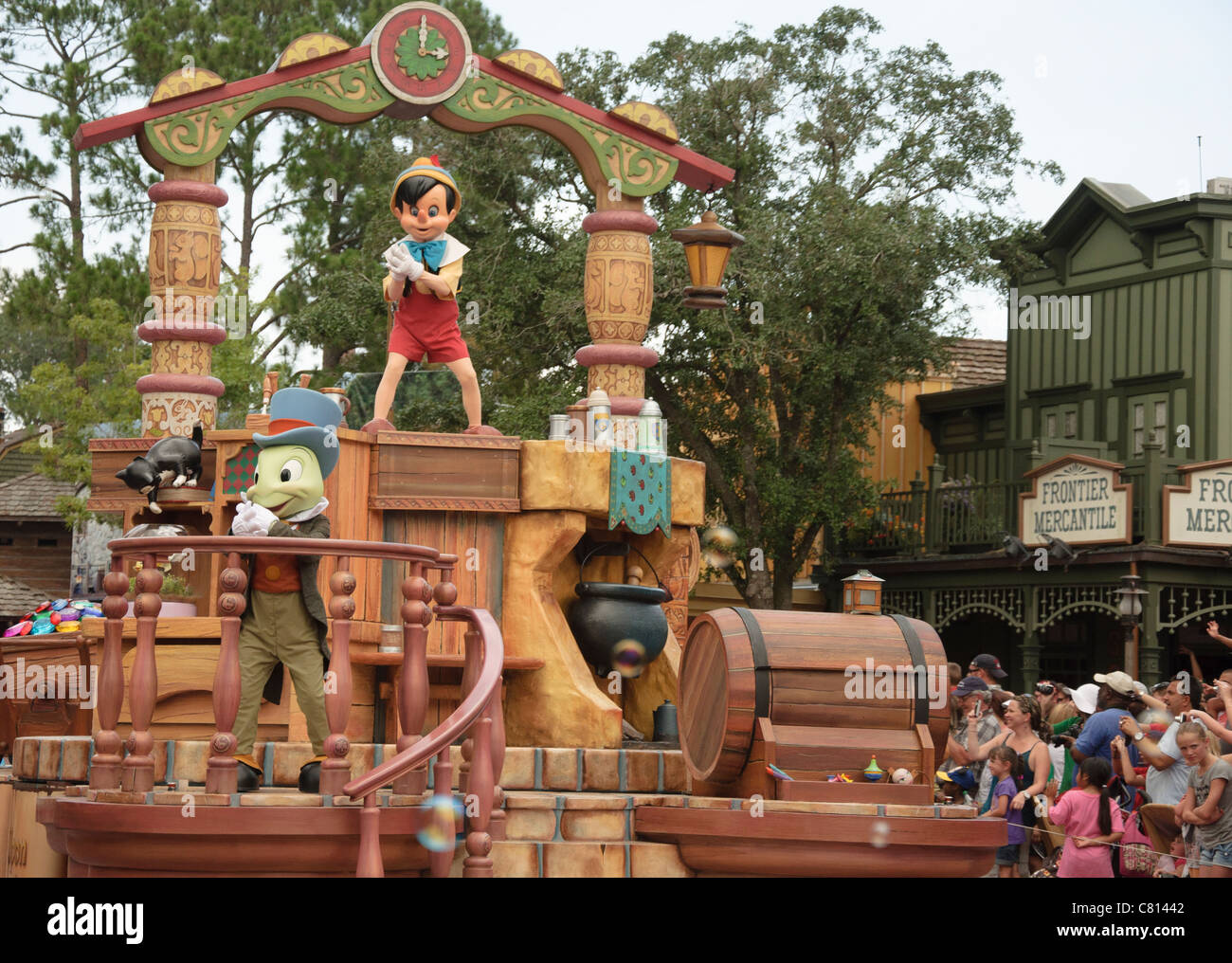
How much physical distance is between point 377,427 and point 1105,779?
439 cm

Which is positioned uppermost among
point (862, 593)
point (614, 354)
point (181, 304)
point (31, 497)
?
point (181, 304)

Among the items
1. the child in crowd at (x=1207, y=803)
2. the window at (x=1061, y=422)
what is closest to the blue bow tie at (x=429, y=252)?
the child in crowd at (x=1207, y=803)

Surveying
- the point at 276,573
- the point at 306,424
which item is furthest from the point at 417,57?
the point at 276,573

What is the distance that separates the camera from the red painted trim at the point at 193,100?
10.3 metres

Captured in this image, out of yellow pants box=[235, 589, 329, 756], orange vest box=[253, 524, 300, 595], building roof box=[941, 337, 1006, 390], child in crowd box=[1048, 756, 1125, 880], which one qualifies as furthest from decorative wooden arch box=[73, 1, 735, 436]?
building roof box=[941, 337, 1006, 390]

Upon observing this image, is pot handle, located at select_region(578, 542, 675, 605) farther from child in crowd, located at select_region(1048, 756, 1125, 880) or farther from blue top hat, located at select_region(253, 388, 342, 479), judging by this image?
child in crowd, located at select_region(1048, 756, 1125, 880)

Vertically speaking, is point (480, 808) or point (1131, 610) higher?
point (1131, 610)

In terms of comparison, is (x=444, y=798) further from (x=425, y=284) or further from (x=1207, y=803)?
(x=1207, y=803)

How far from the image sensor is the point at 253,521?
7.73 meters

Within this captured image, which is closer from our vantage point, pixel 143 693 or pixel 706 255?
pixel 143 693

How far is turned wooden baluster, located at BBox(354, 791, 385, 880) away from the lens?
6.84 meters

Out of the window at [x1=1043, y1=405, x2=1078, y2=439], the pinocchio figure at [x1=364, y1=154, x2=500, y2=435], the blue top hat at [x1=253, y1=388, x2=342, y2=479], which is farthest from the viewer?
the window at [x1=1043, y1=405, x2=1078, y2=439]

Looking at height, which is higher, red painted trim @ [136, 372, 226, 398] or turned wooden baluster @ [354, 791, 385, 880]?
red painted trim @ [136, 372, 226, 398]

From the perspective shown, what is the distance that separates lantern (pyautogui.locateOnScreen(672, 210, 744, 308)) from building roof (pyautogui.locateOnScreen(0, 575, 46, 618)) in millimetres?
18393
